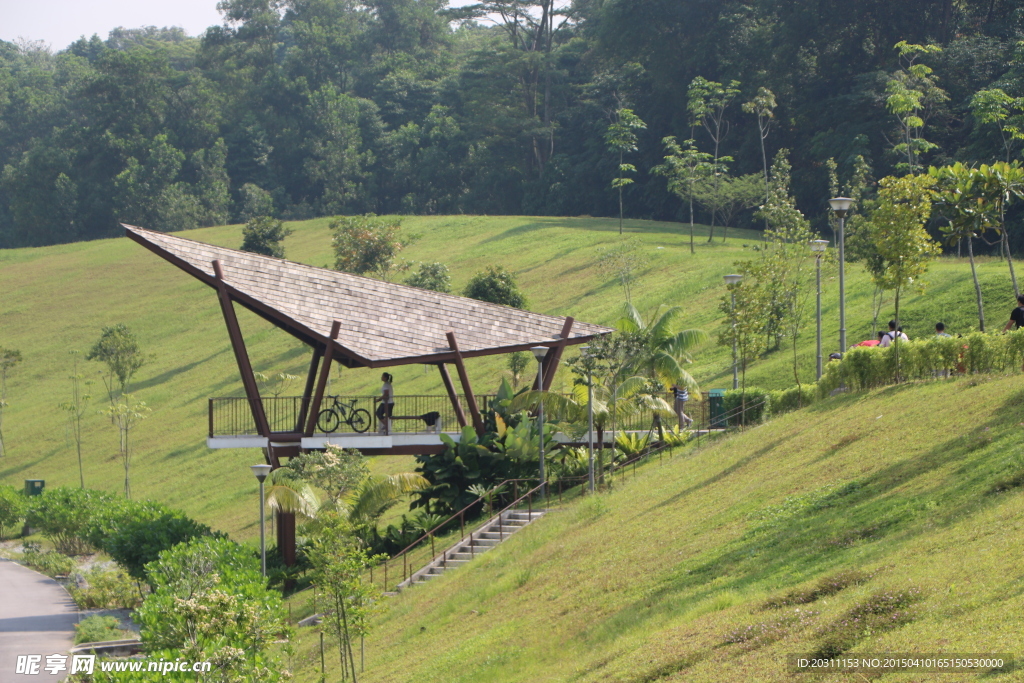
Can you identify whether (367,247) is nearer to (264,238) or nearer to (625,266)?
(264,238)

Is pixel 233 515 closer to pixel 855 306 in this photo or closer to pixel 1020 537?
pixel 855 306

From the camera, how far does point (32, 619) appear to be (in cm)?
2906

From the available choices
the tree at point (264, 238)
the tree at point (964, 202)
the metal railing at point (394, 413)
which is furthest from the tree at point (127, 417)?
the tree at point (964, 202)

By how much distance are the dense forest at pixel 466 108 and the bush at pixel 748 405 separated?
3044 cm

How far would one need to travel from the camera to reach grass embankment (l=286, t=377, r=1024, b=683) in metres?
12.1

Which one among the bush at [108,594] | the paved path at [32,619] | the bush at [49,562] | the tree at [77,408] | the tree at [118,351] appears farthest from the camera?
the tree at [118,351]

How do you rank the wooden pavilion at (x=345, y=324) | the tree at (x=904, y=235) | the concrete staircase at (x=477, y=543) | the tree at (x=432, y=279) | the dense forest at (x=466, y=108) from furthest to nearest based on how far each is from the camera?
the dense forest at (x=466, y=108) < the tree at (x=432, y=279) < the wooden pavilion at (x=345, y=324) < the concrete staircase at (x=477, y=543) < the tree at (x=904, y=235)

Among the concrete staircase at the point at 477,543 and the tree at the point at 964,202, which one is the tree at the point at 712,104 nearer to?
the concrete staircase at the point at 477,543

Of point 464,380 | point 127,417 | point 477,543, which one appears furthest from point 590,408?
point 127,417

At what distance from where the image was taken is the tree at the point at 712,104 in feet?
213

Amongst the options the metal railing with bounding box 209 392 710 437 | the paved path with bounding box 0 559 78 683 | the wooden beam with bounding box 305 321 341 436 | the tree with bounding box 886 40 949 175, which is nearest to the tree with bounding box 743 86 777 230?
the tree with bounding box 886 40 949 175

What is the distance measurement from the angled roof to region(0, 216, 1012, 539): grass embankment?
793cm

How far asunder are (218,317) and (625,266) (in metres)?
26.9

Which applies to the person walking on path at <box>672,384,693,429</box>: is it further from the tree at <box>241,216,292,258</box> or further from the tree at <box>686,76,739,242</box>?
the tree at <box>241,216,292,258</box>
